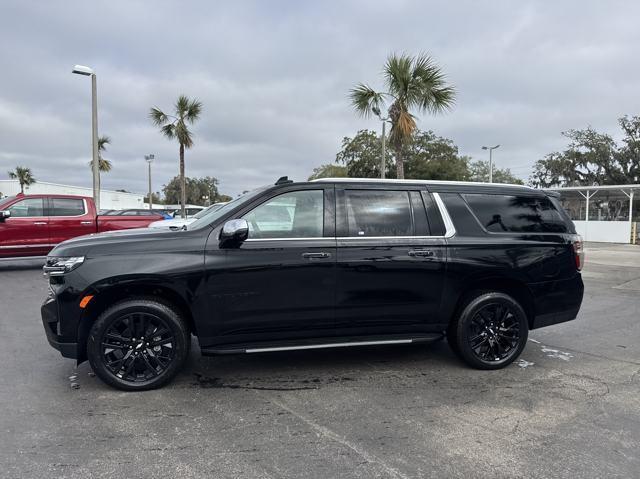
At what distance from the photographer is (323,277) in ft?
13.5

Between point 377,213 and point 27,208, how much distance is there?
9.85 m

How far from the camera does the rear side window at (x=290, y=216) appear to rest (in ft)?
13.6

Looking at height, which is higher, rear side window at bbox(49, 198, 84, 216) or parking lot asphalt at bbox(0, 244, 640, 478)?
rear side window at bbox(49, 198, 84, 216)

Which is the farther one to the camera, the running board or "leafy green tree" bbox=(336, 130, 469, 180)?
"leafy green tree" bbox=(336, 130, 469, 180)

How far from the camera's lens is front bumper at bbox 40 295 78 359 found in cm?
383

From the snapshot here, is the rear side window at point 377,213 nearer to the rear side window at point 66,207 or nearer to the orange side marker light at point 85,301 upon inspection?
the orange side marker light at point 85,301

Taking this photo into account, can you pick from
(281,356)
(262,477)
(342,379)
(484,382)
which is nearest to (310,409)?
(342,379)

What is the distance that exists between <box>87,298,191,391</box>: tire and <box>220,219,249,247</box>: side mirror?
73cm

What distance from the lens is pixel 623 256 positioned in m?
17.5

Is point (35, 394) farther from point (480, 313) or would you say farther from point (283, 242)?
point (480, 313)

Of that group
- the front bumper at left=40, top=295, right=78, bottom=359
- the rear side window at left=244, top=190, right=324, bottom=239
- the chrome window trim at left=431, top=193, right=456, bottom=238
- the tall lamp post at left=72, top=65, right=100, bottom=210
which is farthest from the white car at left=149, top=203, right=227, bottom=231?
the tall lamp post at left=72, top=65, right=100, bottom=210

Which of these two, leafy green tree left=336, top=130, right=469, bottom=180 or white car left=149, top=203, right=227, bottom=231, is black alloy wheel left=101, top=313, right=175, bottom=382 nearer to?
white car left=149, top=203, right=227, bottom=231

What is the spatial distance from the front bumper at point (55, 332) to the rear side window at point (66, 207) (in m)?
8.47

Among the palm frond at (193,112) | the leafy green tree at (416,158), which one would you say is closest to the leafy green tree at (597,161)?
the leafy green tree at (416,158)
